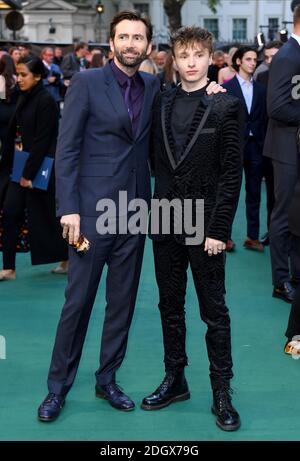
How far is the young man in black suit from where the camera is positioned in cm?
411

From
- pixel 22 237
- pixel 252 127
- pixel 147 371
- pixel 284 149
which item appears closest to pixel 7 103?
pixel 22 237

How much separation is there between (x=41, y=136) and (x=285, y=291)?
7.69 feet

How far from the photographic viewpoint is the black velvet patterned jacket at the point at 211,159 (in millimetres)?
4094

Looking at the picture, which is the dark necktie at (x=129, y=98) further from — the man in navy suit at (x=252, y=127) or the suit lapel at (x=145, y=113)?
the man in navy suit at (x=252, y=127)

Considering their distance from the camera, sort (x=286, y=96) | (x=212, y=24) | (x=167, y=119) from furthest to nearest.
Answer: (x=212, y=24) → (x=286, y=96) → (x=167, y=119)

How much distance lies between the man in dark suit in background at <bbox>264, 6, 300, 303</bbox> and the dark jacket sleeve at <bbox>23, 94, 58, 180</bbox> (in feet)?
5.84

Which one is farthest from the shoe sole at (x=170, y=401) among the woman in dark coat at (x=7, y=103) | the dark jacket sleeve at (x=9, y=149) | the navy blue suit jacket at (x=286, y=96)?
the woman in dark coat at (x=7, y=103)

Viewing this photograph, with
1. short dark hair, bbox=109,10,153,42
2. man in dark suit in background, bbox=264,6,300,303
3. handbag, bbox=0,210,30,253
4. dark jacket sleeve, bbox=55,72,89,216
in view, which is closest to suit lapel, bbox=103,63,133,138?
dark jacket sleeve, bbox=55,72,89,216

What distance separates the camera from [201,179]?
4.16m

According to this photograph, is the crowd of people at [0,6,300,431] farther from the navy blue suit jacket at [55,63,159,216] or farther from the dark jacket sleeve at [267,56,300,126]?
the dark jacket sleeve at [267,56,300,126]

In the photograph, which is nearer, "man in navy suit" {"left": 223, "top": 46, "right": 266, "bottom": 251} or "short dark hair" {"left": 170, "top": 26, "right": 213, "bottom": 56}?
"short dark hair" {"left": 170, "top": 26, "right": 213, "bottom": 56}

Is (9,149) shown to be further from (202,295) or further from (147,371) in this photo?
(202,295)

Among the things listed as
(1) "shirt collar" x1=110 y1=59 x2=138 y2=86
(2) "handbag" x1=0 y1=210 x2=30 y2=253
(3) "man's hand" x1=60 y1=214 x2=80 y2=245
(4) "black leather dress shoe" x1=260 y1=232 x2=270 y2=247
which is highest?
(1) "shirt collar" x1=110 y1=59 x2=138 y2=86

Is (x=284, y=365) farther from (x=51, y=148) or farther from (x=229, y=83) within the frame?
(x=229, y=83)
